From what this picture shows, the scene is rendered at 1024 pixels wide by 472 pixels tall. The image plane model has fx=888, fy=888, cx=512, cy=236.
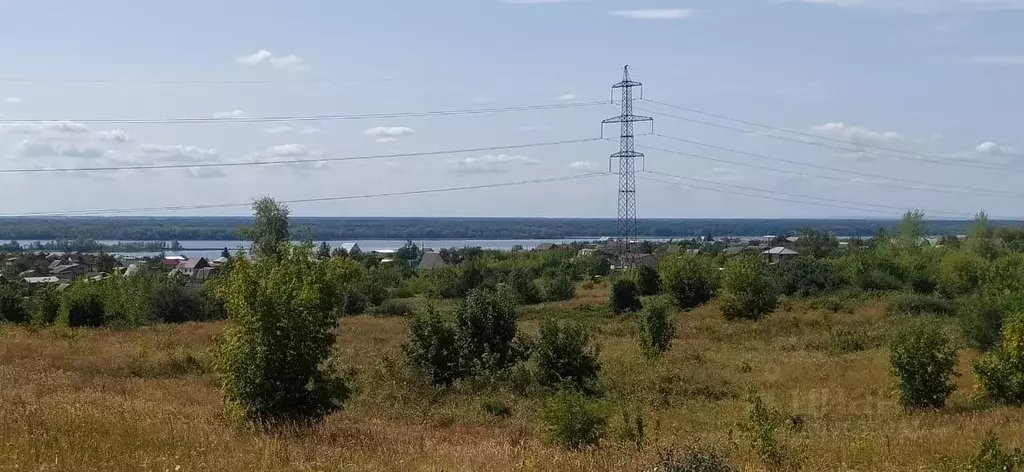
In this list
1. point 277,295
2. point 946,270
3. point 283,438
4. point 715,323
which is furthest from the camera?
point 946,270

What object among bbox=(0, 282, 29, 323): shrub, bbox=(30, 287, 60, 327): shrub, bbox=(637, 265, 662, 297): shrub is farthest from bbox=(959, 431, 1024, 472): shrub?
bbox=(637, 265, 662, 297): shrub

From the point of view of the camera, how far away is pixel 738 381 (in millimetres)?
23391

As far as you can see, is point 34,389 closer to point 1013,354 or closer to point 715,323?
point 1013,354

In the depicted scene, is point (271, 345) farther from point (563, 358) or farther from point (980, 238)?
point (980, 238)

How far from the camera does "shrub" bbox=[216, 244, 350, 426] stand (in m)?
12.4

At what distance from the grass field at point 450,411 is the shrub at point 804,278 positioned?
17586mm

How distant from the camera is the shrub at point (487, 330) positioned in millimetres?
23125

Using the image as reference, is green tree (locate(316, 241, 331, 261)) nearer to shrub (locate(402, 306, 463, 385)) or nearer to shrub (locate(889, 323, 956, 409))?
shrub (locate(402, 306, 463, 385))

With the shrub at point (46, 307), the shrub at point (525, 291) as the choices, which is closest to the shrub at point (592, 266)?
the shrub at point (525, 291)

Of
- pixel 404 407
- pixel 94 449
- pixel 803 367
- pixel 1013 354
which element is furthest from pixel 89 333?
pixel 1013 354

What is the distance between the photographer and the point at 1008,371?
18453 millimetres

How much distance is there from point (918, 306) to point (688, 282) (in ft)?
41.4

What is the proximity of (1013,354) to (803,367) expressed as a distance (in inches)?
325

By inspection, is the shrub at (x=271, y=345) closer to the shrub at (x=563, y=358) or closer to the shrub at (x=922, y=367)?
the shrub at (x=563, y=358)
